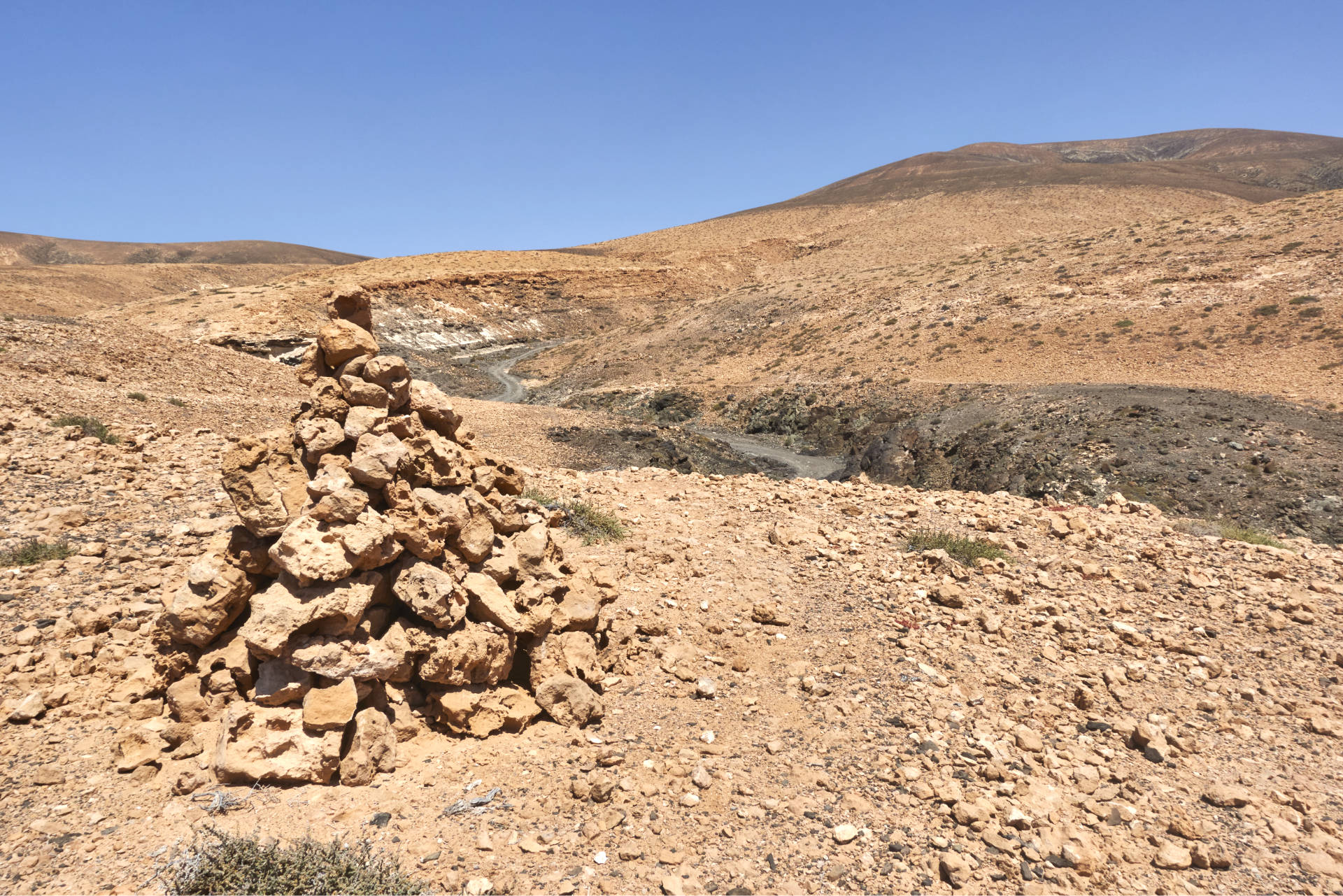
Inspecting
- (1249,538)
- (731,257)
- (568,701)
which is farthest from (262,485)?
(731,257)

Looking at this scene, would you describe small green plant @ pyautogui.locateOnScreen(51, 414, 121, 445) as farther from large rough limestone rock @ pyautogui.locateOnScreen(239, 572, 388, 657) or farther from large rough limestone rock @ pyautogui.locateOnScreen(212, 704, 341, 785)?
large rough limestone rock @ pyautogui.locateOnScreen(212, 704, 341, 785)

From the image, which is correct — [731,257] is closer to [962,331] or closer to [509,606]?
[962,331]

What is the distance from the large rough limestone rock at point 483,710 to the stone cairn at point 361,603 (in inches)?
0.5

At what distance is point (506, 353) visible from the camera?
49.2 meters

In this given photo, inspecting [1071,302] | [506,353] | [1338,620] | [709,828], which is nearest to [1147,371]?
[1071,302]

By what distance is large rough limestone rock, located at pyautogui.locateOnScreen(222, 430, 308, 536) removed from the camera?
472 centimetres

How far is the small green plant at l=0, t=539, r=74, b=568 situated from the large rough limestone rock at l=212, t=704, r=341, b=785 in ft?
11.2

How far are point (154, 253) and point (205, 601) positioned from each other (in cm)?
13075

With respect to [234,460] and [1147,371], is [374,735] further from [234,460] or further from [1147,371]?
[1147,371]

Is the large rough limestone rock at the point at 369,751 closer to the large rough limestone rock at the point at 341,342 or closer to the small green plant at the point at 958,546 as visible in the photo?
the large rough limestone rock at the point at 341,342

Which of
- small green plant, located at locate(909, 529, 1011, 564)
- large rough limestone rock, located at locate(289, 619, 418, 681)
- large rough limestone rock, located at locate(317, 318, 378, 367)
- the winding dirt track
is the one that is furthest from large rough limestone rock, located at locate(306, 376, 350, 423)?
the winding dirt track

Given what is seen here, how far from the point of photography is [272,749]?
4.02 meters

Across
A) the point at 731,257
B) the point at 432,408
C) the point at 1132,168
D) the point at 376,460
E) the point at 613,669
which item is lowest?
the point at 613,669

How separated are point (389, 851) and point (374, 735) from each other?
826 millimetres
